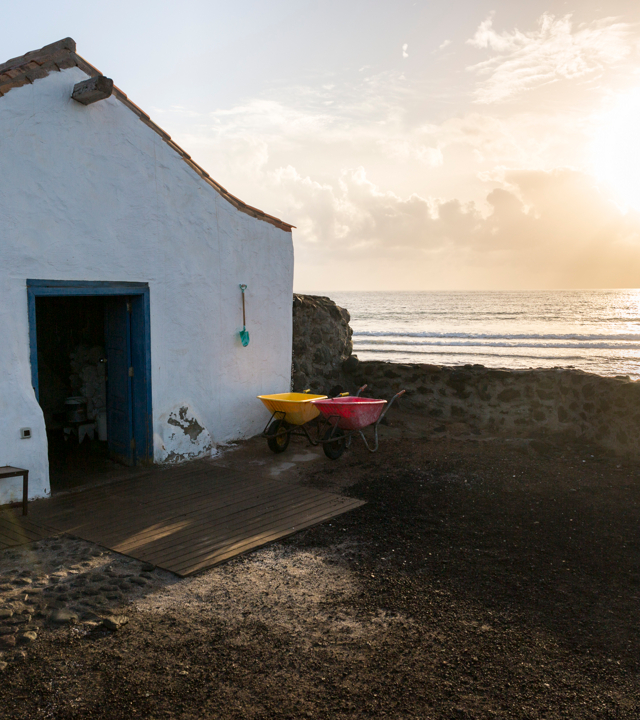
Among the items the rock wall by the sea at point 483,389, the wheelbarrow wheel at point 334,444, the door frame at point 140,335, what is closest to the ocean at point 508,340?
the rock wall by the sea at point 483,389

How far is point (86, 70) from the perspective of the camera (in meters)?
6.12

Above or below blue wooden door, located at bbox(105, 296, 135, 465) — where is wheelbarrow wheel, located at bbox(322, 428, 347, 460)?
below

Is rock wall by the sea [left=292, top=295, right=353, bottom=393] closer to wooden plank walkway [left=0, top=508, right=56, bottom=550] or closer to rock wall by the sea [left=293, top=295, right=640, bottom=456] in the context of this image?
rock wall by the sea [left=293, top=295, right=640, bottom=456]

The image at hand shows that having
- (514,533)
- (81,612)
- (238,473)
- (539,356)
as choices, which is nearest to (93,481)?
(238,473)

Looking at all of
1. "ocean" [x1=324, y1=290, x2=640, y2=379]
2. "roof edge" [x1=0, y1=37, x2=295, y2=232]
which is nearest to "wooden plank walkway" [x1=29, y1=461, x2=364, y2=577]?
"roof edge" [x1=0, y1=37, x2=295, y2=232]

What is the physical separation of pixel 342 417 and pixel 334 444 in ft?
1.39

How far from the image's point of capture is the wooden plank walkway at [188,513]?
15.9 ft

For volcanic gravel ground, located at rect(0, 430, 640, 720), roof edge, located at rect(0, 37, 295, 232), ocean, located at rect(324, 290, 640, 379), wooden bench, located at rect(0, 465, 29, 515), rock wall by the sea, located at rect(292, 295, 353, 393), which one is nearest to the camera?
volcanic gravel ground, located at rect(0, 430, 640, 720)

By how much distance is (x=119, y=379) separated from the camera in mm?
7305

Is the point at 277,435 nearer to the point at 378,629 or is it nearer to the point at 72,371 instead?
the point at 72,371

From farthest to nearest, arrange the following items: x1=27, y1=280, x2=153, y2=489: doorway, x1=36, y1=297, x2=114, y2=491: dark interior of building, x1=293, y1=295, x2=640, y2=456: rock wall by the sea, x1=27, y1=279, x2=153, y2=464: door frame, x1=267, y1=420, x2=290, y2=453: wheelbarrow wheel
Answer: x1=36, y1=297, x2=114, y2=491: dark interior of building → x1=267, y1=420, x2=290, y2=453: wheelbarrow wheel → x1=293, y1=295, x2=640, y2=456: rock wall by the sea → x1=27, y1=280, x2=153, y2=489: doorway → x1=27, y1=279, x2=153, y2=464: door frame

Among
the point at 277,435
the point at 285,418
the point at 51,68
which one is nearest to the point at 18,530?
the point at 277,435

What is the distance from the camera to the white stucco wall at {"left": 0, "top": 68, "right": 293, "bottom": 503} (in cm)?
562

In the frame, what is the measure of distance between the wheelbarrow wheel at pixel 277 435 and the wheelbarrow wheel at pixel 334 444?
1.92ft
